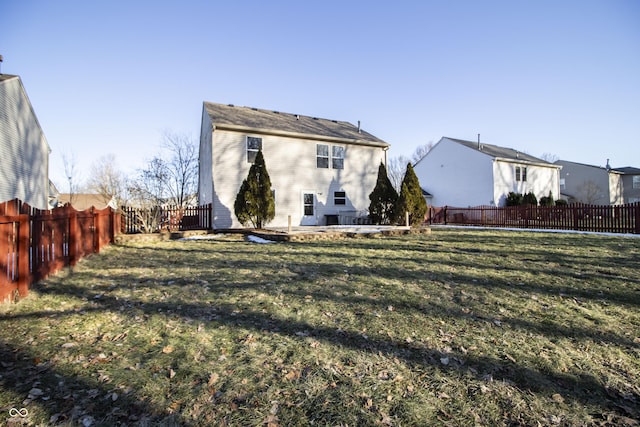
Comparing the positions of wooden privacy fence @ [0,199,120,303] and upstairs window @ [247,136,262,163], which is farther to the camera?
upstairs window @ [247,136,262,163]

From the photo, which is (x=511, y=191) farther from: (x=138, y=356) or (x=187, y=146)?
(x=138, y=356)

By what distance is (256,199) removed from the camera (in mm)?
15422

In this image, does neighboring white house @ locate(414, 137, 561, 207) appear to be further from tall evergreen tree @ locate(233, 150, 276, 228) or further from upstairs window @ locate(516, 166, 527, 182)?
tall evergreen tree @ locate(233, 150, 276, 228)

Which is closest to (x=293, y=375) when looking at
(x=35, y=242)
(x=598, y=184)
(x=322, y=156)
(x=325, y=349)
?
(x=325, y=349)

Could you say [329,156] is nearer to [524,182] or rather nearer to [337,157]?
[337,157]

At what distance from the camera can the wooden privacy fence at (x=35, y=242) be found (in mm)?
4242

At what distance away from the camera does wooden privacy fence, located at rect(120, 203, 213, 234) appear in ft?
48.6

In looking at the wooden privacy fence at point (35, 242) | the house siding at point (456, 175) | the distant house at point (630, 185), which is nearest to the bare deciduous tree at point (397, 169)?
the house siding at point (456, 175)

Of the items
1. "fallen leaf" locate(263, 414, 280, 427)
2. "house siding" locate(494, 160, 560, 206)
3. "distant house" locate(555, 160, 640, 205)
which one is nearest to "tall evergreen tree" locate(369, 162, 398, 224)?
"fallen leaf" locate(263, 414, 280, 427)

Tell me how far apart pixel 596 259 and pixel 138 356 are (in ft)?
30.4

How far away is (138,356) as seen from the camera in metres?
3.10

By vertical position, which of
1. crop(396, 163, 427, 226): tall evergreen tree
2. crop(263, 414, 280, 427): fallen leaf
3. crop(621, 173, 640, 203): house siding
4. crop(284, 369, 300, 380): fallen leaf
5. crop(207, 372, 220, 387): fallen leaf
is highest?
crop(621, 173, 640, 203): house siding

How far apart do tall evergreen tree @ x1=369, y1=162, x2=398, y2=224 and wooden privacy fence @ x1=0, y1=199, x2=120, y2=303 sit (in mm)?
12485

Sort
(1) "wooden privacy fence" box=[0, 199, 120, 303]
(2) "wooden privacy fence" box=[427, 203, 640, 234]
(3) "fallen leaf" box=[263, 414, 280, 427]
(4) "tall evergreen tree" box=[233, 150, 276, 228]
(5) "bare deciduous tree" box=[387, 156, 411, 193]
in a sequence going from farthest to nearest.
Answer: (5) "bare deciduous tree" box=[387, 156, 411, 193] < (4) "tall evergreen tree" box=[233, 150, 276, 228] < (2) "wooden privacy fence" box=[427, 203, 640, 234] < (1) "wooden privacy fence" box=[0, 199, 120, 303] < (3) "fallen leaf" box=[263, 414, 280, 427]
